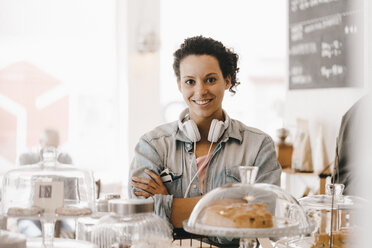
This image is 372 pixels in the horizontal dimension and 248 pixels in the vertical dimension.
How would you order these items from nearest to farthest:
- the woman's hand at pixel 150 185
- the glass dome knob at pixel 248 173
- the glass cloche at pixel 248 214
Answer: the glass cloche at pixel 248 214 → the glass dome knob at pixel 248 173 → the woman's hand at pixel 150 185

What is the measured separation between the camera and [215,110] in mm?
2125

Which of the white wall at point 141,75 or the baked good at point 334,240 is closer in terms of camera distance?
the baked good at point 334,240

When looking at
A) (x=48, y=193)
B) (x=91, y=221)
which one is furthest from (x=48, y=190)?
(x=91, y=221)

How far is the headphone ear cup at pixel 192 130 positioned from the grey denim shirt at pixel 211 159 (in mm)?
21

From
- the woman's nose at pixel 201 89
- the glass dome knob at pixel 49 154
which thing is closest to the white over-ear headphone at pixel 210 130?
the woman's nose at pixel 201 89

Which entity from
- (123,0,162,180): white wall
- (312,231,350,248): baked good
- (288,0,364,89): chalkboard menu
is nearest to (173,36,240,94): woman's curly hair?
(312,231,350,248): baked good

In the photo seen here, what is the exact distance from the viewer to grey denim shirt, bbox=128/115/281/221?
2.05 meters

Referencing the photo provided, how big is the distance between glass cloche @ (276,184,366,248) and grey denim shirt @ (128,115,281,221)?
0.43 m

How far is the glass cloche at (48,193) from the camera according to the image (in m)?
1.34

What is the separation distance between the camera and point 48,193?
1.37 meters

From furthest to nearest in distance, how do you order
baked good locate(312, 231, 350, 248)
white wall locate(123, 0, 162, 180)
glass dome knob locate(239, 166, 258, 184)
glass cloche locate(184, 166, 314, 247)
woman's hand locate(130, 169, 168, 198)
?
white wall locate(123, 0, 162, 180), woman's hand locate(130, 169, 168, 198), baked good locate(312, 231, 350, 248), glass dome knob locate(239, 166, 258, 184), glass cloche locate(184, 166, 314, 247)

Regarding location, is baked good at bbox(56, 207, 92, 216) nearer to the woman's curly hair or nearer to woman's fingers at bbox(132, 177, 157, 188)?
woman's fingers at bbox(132, 177, 157, 188)

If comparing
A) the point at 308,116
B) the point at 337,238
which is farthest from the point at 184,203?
the point at 308,116

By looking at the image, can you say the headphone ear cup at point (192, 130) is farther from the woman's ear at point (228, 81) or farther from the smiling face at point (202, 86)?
the woman's ear at point (228, 81)
